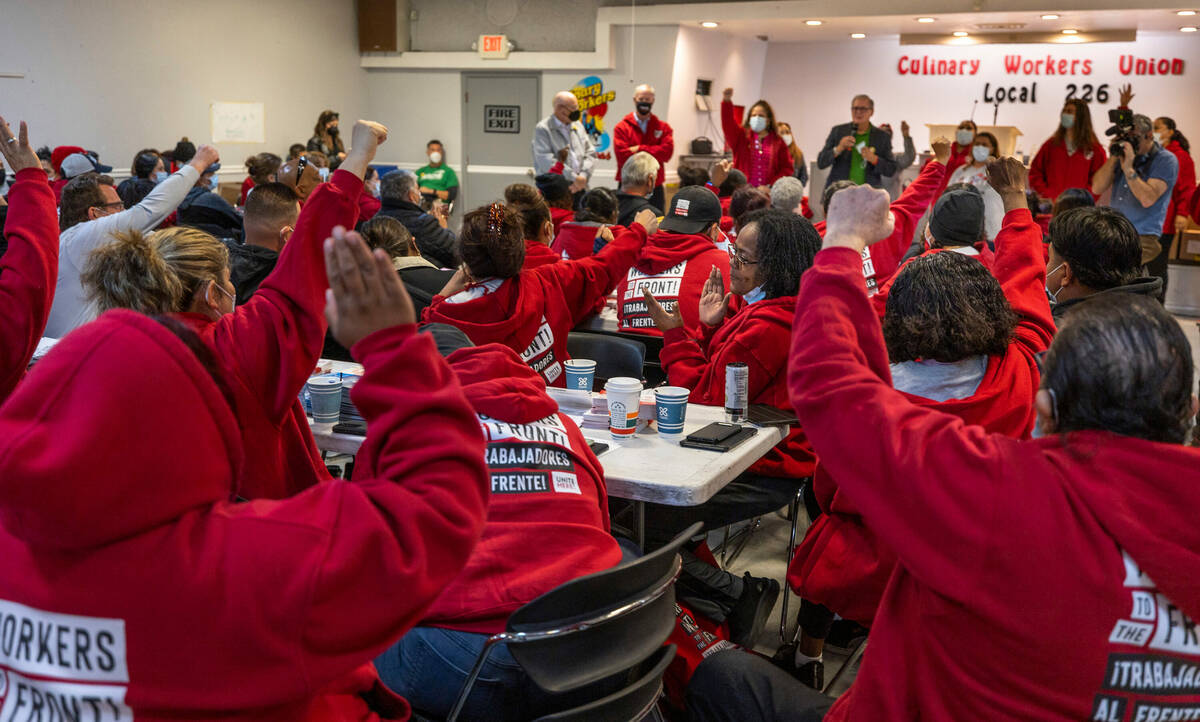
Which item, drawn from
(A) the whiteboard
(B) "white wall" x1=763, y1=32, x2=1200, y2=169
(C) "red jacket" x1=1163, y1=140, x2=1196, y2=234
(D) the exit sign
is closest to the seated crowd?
(C) "red jacket" x1=1163, y1=140, x2=1196, y2=234

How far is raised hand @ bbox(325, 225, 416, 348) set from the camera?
117 centimetres

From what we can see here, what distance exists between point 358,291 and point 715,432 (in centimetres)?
171

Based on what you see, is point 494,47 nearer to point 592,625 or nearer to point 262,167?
point 262,167

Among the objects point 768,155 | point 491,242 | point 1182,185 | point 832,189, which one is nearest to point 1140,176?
point 1182,185

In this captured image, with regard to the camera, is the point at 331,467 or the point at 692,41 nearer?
the point at 331,467

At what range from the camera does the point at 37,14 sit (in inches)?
355

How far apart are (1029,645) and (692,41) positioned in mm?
10854

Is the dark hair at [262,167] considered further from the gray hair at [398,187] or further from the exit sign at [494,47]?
the exit sign at [494,47]

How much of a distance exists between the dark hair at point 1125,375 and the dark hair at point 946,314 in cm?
100

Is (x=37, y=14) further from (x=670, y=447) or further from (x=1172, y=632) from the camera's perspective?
(x=1172, y=632)

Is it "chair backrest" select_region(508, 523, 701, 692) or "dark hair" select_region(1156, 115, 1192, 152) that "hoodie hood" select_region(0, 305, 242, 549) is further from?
"dark hair" select_region(1156, 115, 1192, 152)

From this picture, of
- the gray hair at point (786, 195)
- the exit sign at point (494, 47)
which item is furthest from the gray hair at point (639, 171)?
the exit sign at point (494, 47)

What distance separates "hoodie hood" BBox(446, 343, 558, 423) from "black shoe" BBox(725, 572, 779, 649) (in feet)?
3.47

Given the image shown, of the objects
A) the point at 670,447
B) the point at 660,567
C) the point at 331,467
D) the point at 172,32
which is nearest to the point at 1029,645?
the point at 660,567
